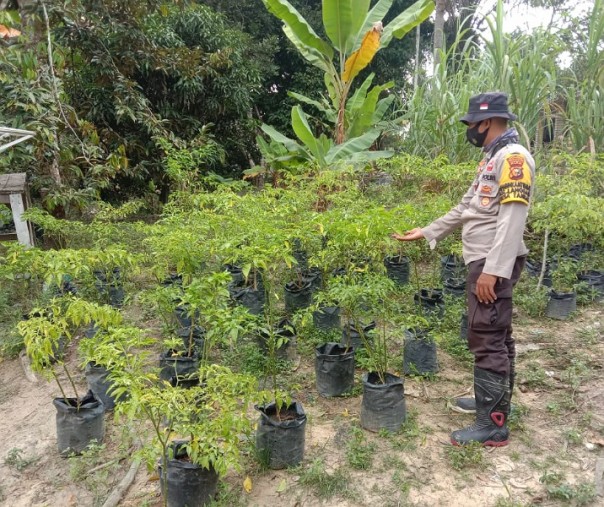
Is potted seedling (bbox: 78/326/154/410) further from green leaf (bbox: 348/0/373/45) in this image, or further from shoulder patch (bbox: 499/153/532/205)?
green leaf (bbox: 348/0/373/45)

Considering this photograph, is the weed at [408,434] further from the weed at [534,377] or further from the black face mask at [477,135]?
the black face mask at [477,135]

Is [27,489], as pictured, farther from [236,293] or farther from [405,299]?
[405,299]

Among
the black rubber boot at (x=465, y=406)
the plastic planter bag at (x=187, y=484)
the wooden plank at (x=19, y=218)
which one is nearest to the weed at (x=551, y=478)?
the black rubber boot at (x=465, y=406)

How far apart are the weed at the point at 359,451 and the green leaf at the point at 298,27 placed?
636 cm

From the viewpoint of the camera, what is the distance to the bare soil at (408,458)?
2496mm

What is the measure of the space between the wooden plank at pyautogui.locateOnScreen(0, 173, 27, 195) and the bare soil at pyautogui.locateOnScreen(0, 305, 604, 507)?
2.61 m

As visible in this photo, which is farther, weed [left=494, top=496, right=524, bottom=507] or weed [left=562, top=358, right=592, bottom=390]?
weed [left=562, top=358, right=592, bottom=390]

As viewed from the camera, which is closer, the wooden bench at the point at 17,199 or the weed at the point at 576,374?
the weed at the point at 576,374

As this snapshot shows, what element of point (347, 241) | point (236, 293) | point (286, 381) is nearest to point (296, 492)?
point (286, 381)

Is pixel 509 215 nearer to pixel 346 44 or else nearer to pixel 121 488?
pixel 121 488

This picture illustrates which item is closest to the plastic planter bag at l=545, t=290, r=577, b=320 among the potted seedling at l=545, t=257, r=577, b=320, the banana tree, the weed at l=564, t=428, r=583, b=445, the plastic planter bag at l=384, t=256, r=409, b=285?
the potted seedling at l=545, t=257, r=577, b=320

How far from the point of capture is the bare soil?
8.19 feet

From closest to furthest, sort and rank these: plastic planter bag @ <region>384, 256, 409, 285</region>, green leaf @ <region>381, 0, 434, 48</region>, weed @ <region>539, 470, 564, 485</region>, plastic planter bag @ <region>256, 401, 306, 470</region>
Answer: weed @ <region>539, 470, 564, 485</region> < plastic planter bag @ <region>256, 401, 306, 470</region> < plastic planter bag @ <region>384, 256, 409, 285</region> < green leaf @ <region>381, 0, 434, 48</region>

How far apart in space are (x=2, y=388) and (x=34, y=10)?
14.7ft
